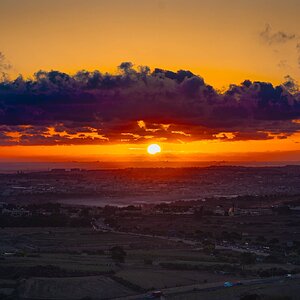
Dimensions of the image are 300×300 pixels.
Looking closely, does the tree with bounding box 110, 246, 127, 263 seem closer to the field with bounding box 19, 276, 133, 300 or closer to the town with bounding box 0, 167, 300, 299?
the town with bounding box 0, 167, 300, 299

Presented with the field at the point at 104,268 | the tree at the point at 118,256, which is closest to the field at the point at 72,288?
the field at the point at 104,268

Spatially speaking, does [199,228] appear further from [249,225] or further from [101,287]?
[101,287]

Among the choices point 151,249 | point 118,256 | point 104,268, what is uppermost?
point 118,256

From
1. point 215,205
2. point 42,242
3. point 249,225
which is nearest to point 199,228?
point 249,225

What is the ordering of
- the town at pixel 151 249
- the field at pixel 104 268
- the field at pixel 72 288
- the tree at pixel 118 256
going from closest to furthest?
1. the field at pixel 72 288
2. the field at pixel 104 268
3. the town at pixel 151 249
4. the tree at pixel 118 256

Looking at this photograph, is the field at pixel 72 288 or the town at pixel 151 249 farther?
the town at pixel 151 249

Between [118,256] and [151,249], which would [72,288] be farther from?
[151,249]

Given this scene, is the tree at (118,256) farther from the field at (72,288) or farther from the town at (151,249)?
the field at (72,288)

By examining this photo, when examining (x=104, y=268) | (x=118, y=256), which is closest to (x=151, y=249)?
(x=118, y=256)

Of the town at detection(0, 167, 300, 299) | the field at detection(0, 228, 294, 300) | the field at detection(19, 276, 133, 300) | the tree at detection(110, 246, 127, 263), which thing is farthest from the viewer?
the tree at detection(110, 246, 127, 263)

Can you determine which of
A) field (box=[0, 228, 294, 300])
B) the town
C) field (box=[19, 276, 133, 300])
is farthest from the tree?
field (box=[19, 276, 133, 300])

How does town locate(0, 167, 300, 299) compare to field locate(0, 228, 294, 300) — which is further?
town locate(0, 167, 300, 299)
